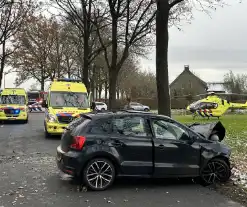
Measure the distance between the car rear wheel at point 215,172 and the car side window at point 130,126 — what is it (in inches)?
62.0

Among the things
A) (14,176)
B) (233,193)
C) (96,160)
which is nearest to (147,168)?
(96,160)

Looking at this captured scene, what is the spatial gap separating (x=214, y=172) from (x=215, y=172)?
2 centimetres

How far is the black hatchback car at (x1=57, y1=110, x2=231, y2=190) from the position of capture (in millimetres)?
7836

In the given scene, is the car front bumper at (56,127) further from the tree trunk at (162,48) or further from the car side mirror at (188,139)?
the car side mirror at (188,139)

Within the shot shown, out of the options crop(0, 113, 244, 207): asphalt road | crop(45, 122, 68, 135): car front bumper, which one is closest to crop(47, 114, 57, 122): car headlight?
crop(45, 122, 68, 135): car front bumper

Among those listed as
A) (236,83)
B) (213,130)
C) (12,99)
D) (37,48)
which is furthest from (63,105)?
(236,83)

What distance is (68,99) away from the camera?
18.1 metres

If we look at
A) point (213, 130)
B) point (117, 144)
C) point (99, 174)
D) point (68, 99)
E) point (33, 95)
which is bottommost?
point (99, 174)

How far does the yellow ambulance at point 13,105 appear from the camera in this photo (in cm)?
2650

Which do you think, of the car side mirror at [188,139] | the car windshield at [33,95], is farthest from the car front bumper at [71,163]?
the car windshield at [33,95]

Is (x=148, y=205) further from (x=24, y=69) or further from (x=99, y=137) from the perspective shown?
(x=24, y=69)

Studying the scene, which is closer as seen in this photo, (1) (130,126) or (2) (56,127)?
(1) (130,126)

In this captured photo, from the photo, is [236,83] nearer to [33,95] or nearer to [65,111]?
[33,95]

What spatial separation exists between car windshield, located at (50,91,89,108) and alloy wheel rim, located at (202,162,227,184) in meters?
10.2
